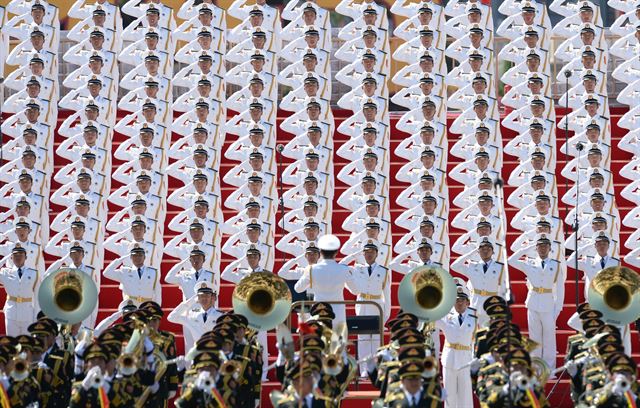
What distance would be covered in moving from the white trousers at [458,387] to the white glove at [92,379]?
3373mm

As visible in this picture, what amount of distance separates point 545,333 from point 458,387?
1135 millimetres

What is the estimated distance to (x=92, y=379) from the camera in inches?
650

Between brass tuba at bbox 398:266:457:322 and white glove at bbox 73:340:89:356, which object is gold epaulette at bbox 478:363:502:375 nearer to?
brass tuba at bbox 398:266:457:322

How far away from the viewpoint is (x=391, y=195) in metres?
22.0

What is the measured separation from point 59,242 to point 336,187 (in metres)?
2.87

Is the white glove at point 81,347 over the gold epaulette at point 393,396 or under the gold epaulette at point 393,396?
over

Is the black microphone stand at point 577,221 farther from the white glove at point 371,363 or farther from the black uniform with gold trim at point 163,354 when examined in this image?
the black uniform with gold trim at point 163,354

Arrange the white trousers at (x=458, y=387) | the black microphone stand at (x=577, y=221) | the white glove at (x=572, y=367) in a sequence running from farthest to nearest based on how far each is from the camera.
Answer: the black microphone stand at (x=577, y=221)
the white trousers at (x=458, y=387)
the white glove at (x=572, y=367)

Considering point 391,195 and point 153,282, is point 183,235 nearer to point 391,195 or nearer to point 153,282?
point 153,282

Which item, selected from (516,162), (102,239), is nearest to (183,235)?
(102,239)

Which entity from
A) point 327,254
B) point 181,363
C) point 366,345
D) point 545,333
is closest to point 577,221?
point 545,333

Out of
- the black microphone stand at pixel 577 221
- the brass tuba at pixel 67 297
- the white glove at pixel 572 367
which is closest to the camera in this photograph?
the white glove at pixel 572 367

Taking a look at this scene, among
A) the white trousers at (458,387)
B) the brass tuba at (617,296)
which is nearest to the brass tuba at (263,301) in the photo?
the white trousers at (458,387)

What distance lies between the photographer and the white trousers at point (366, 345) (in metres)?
19.3
